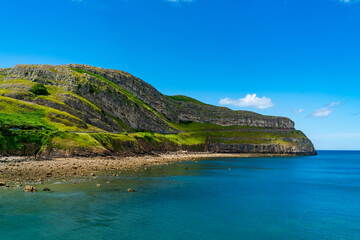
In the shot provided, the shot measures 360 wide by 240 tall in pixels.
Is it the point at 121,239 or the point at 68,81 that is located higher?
the point at 68,81

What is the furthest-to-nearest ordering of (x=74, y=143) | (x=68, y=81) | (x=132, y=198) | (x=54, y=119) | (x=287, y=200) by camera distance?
(x=68, y=81) → (x=54, y=119) → (x=74, y=143) → (x=287, y=200) → (x=132, y=198)

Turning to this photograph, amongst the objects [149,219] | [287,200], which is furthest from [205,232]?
[287,200]

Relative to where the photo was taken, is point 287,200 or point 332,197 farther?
point 332,197

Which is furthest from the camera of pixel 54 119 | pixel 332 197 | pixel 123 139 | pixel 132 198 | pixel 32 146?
pixel 123 139

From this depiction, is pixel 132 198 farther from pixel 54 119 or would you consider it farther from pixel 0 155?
pixel 54 119

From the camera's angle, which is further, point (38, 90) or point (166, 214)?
point (38, 90)

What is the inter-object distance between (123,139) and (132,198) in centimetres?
7062

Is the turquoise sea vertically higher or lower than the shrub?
lower

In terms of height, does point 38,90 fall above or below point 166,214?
above

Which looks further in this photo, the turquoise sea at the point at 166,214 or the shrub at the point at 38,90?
the shrub at the point at 38,90

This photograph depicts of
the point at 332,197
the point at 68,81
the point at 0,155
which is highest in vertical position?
the point at 68,81

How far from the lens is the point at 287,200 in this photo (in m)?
39.0

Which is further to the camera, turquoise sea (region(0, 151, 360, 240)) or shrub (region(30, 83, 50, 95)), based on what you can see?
shrub (region(30, 83, 50, 95))

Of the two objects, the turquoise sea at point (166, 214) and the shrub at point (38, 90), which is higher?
the shrub at point (38, 90)
